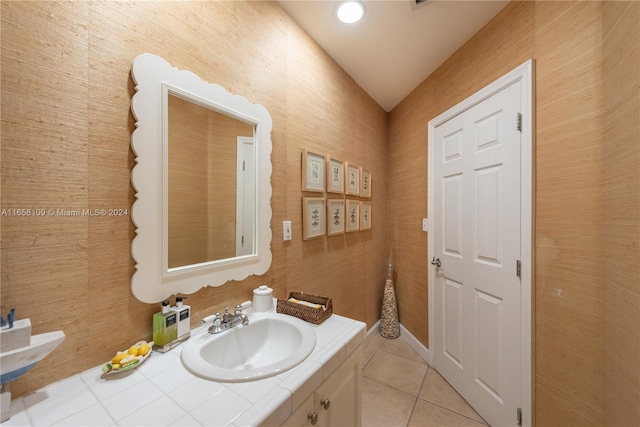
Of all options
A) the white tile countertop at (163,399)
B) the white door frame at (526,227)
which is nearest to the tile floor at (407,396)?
the white door frame at (526,227)

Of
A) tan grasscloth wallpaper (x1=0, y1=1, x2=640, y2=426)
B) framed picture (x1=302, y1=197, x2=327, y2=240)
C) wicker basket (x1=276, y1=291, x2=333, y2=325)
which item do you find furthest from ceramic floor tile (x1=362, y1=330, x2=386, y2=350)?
wicker basket (x1=276, y1=291, x2=333, y2=325)

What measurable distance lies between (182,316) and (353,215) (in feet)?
4.80

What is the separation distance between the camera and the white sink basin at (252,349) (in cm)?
73

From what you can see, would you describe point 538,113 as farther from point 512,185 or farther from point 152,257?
point 152,257

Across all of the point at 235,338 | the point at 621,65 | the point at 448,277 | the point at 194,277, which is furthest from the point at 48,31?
the point at 448,277

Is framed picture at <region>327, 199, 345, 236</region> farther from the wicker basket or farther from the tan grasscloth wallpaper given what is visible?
the wicker basket

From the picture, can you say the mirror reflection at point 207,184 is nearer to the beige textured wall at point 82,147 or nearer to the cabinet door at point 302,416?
the beige textured wall at point 82,147

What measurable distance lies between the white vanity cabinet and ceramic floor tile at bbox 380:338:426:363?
1347 millimetres

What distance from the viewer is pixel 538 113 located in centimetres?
122

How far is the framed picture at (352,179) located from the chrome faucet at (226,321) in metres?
1.24

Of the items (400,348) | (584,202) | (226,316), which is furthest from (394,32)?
(400,348)

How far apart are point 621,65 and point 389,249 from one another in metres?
2.08

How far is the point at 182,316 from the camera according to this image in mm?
893

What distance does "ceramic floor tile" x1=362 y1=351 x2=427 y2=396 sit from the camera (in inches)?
71.6
